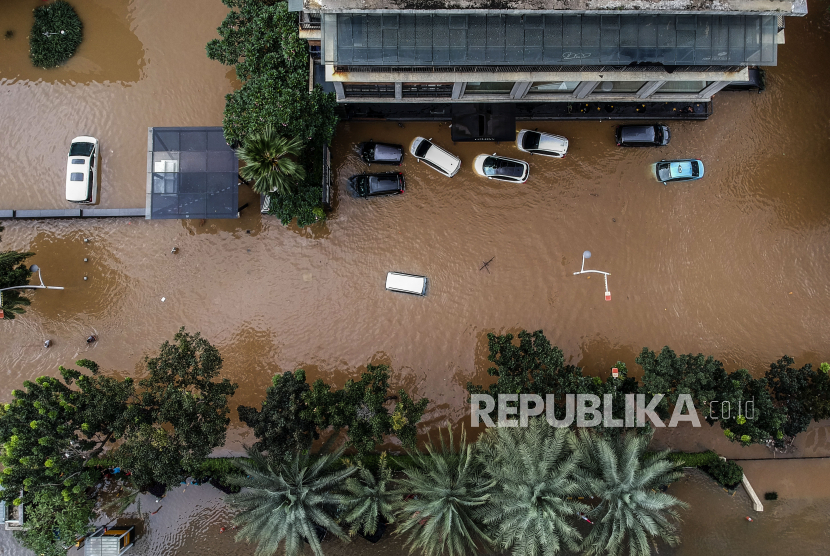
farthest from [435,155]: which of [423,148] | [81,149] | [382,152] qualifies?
[81,149]

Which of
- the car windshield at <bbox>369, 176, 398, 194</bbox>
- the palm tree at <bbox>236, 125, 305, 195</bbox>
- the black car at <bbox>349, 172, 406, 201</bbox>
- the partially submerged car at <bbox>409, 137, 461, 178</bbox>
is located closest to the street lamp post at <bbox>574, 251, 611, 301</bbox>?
the partially submerged car at <bbox>409, 137, 461, 178</bbox>

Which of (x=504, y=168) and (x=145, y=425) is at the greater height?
(x=504, y=168)

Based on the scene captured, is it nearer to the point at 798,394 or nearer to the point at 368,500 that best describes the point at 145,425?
the point at 368,500

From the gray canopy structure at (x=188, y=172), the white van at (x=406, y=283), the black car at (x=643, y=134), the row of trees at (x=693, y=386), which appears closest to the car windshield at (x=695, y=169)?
the black car at (x=643, y=134)

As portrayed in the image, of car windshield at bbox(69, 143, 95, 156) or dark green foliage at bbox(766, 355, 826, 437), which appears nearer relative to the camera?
dark green foliage at bbox(766, 355, 826, 437)

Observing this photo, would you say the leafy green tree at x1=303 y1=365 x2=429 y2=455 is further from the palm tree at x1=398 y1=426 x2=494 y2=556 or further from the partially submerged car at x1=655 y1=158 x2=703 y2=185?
the partially submerged car at x1=655 y1=158 x2=703 y2=185
